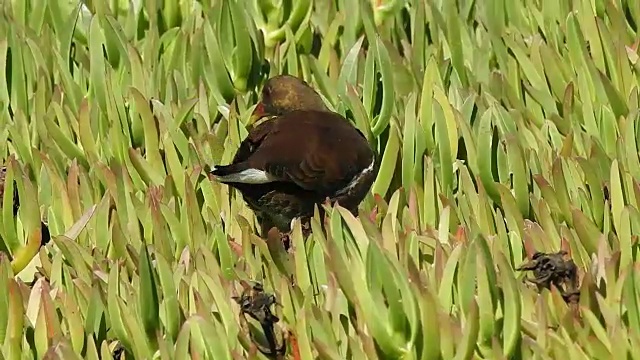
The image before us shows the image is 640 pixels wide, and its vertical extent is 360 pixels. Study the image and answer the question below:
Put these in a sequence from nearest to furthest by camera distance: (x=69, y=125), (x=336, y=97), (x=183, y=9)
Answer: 1. (x=69, y=125)
2. (x=336, y=97)
3. (x=183, y=9)

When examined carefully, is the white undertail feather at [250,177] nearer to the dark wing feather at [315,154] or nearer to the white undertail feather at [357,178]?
the dark wing feather at [315,154]

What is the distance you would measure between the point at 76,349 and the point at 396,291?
633 mm

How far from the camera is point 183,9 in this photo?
154 inches

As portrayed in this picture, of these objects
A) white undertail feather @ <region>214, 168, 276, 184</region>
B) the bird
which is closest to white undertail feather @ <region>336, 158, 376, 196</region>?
the bird

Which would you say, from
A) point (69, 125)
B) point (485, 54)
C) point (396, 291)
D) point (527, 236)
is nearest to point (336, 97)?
point (485, 54)

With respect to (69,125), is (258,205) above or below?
below

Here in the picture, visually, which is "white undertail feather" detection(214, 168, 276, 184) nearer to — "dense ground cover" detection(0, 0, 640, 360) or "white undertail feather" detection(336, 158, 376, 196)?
"dense ground cover" detection(0, 0, 640, 360)

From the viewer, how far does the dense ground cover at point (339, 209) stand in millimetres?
2336

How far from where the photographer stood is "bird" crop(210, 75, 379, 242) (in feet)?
10.5

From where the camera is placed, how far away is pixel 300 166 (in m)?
3.23

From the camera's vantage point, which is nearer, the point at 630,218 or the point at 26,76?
the point at 630,218

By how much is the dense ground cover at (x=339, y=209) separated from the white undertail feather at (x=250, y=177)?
0.07 m

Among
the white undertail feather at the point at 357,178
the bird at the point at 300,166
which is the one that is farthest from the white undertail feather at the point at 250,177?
the white undertail feather at the point at 357,178

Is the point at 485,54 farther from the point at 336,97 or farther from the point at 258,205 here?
the point at 258,205
